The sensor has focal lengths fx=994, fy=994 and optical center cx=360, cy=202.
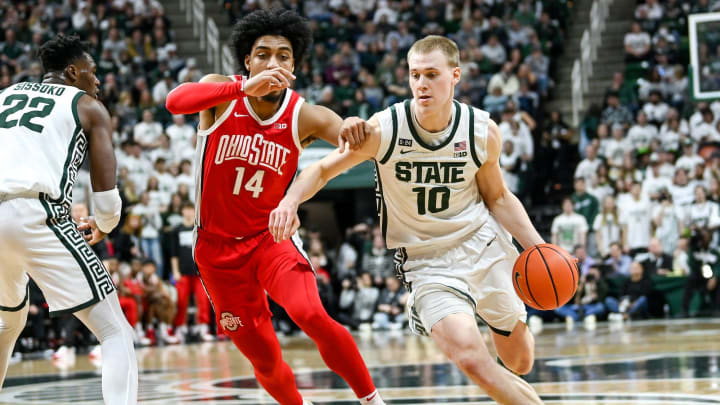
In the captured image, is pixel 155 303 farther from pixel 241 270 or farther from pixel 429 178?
pixel 429 178

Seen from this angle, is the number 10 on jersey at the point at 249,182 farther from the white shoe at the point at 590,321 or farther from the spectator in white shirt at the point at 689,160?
the spectator in white shirt at the point at 689,160

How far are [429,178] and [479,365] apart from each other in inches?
43.7

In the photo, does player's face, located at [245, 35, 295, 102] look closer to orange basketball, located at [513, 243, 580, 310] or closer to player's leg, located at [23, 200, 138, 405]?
player's leg, located at [23, 200, 138, 405]

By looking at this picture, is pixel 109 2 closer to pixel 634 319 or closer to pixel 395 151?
pixel 634 319

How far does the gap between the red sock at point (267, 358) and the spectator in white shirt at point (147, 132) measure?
11322 millimetres

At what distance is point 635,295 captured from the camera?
14516 millimetres

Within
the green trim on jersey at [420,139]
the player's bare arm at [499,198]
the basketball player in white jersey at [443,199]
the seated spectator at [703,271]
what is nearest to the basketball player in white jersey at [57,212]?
the basketball player in white jersey at [443,199]

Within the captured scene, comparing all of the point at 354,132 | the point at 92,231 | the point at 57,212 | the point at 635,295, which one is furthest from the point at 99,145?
the point at 635,295

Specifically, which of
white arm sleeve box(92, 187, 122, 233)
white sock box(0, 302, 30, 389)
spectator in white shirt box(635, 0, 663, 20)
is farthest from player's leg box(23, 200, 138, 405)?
spectator in white shirt box(635, 0, 663, 20)

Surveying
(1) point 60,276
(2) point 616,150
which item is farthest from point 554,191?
(1) point 60,276

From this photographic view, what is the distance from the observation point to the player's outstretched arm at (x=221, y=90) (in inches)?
193

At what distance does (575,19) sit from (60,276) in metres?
18.0

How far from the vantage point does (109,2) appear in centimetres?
2067

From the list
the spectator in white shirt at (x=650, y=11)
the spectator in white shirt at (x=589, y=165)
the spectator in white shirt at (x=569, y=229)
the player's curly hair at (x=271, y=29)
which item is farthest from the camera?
the spectator in white shirt at (x=650, y=11)
